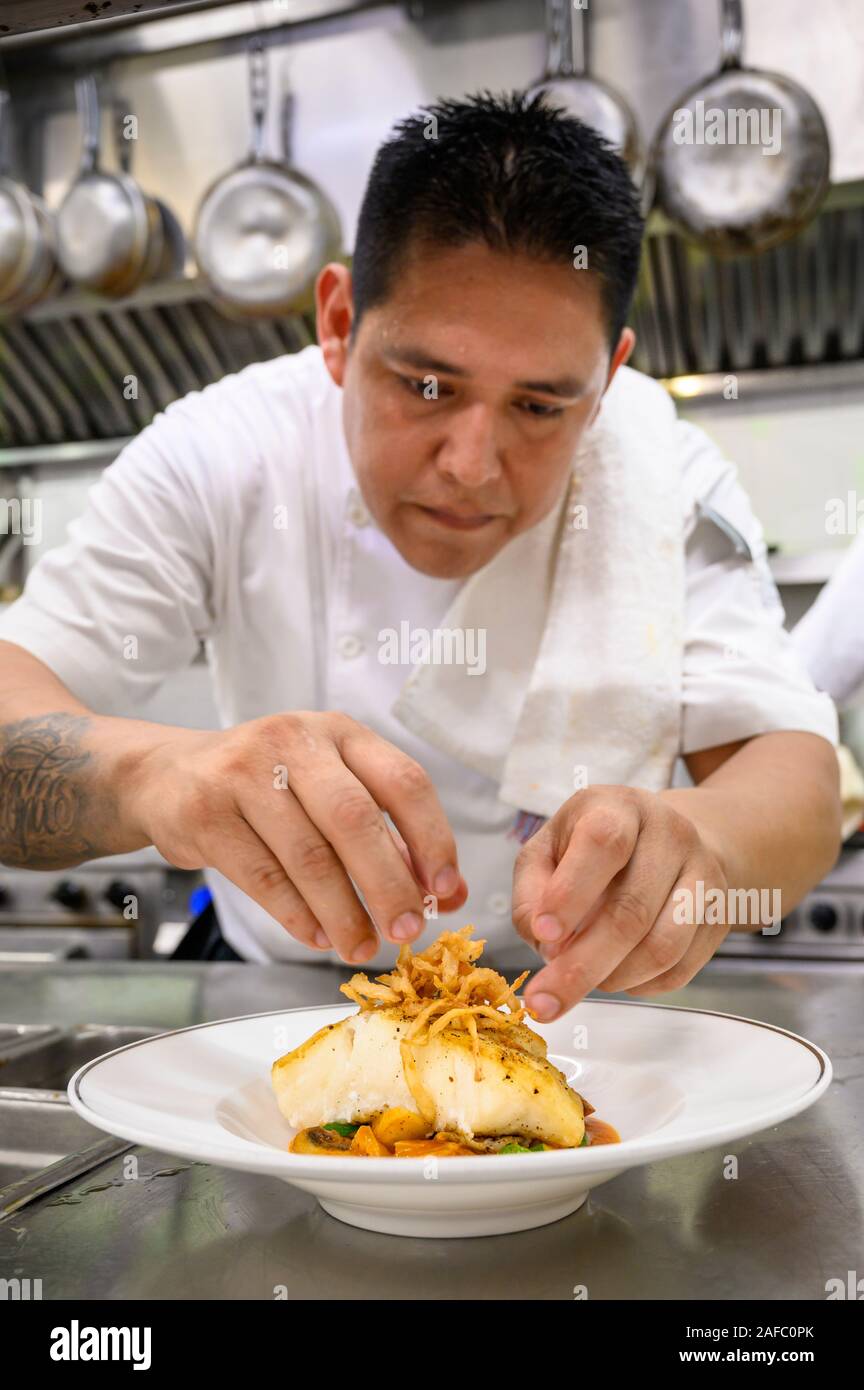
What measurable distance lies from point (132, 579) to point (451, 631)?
49cm

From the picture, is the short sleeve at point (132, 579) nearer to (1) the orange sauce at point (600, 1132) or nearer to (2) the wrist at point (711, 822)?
(2) the wrist at point (711, 822)

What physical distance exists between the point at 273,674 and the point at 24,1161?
1.03 metres

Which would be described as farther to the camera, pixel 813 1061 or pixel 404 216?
pixel 404 216

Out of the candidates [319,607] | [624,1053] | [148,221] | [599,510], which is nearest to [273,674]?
[319,607]

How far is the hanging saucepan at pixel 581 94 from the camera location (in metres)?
2.83

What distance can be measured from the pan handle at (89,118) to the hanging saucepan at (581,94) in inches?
52.5

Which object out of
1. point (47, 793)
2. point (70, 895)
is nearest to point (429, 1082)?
point (47, 793)

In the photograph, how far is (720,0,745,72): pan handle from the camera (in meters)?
2.89

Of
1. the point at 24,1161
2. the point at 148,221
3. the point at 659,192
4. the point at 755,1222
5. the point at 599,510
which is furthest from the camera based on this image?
the point at 148,221

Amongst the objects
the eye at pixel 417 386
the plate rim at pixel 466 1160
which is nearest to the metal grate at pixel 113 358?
the eye at pixel 417 386

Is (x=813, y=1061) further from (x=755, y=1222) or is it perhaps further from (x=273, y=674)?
(x=273, y=674)

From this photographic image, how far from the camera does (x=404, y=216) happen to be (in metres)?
1.49

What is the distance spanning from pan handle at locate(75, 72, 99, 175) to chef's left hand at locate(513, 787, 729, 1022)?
10.1 feet

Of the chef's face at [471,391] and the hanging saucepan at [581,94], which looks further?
the hanging saucepan at [581,94]
